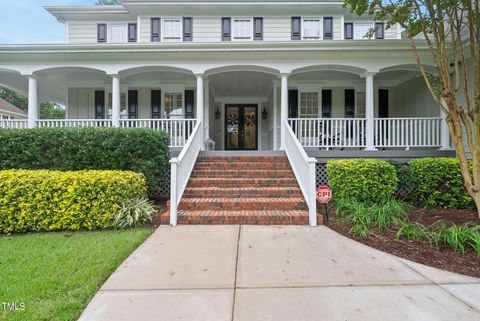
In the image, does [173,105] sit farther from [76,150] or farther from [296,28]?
[296,28]

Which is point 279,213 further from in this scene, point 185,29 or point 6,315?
point 185,29

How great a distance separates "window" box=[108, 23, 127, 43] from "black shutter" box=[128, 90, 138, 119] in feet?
9.43

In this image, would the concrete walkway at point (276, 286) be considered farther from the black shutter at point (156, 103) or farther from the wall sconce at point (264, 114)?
the wall sconce at point (264, 114)

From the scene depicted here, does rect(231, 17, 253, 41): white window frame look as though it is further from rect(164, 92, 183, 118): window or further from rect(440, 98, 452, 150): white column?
rect(440, 98, 452, 150): white column

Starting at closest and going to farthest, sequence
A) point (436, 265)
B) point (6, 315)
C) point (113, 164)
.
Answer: point (6, 315) < point (436, 265) < point (113, 164)

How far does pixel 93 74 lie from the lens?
31.5ft

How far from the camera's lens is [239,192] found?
569 centimetres

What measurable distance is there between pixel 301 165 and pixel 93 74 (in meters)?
8.49

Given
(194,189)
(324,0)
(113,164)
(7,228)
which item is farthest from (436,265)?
(324,0)

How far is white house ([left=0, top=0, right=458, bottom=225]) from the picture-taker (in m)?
7.80

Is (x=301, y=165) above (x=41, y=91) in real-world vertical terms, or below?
below

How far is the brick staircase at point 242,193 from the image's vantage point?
15.6ft

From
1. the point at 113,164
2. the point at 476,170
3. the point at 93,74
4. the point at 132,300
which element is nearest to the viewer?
the point at 132,300

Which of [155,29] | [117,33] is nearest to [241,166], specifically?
[155,29]
